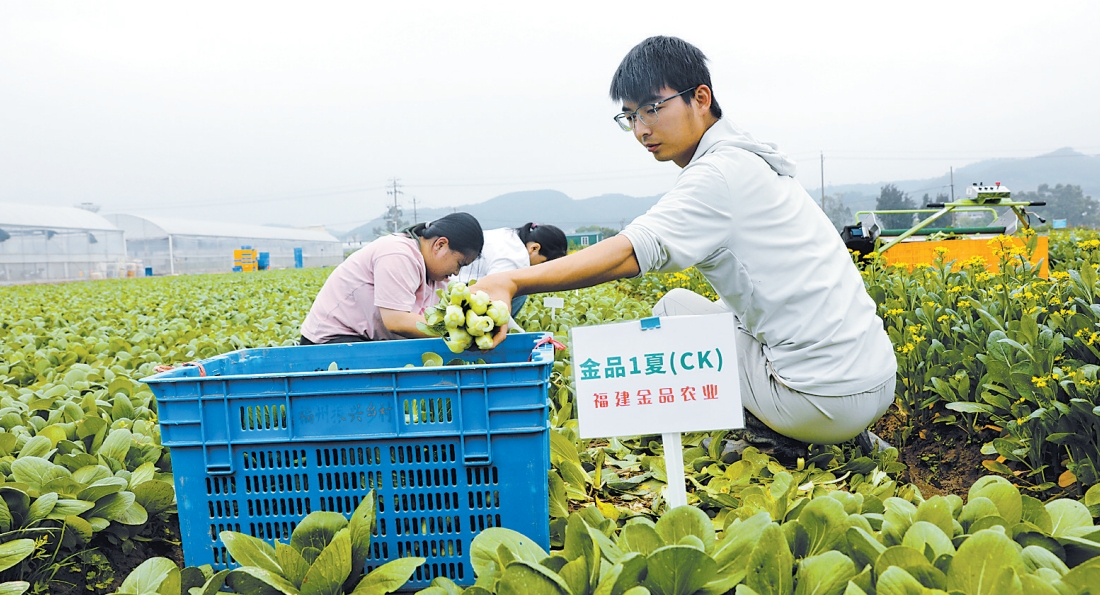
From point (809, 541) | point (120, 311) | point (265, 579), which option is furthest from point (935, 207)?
point (120, 311)

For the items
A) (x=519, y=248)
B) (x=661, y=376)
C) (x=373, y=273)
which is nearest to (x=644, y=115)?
(x=661, y=376)

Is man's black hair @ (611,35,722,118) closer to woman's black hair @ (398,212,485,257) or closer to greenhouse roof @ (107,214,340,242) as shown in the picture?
woman's black hair @ (398,212,485,257)

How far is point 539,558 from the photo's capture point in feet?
4.33

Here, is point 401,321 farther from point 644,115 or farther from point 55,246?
point 55,246

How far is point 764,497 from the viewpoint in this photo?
6.07 ft

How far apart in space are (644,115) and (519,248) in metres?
Answer: 2.50

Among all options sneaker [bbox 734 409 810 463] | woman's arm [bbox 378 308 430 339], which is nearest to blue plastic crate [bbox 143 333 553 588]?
sneaker [bbox 734 409 810 463]

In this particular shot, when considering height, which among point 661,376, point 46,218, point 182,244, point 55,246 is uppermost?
point 46,218

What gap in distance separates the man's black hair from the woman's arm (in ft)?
4.20

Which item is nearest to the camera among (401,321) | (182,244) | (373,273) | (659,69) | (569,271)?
(569,271)

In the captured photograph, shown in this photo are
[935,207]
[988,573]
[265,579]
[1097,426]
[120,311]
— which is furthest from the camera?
[120,311]

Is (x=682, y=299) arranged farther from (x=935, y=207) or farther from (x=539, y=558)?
(x=935, y=207)

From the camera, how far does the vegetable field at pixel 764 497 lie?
1171 mm

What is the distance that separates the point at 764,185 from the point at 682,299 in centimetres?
71
